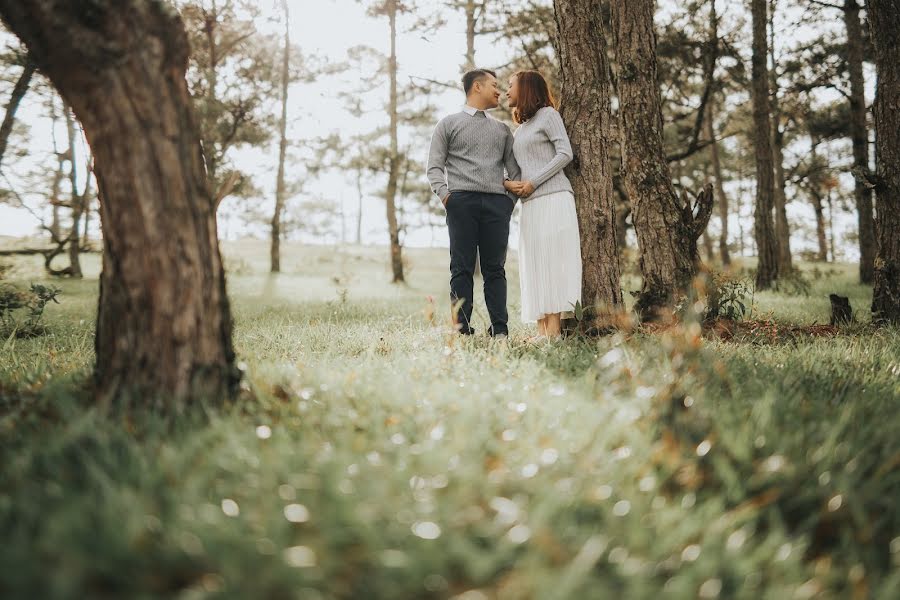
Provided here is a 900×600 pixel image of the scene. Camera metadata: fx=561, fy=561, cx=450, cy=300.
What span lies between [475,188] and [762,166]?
823cm

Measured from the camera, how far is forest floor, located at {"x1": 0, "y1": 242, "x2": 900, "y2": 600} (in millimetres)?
1286

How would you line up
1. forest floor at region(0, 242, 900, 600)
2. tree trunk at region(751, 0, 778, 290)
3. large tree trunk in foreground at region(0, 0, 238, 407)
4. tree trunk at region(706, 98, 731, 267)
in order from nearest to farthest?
forest floor at region(0, 242, 900, 600), large tree trunk in foreground at region(0, 0, 238, 407), tree trunk at region(751, 0, 778, 290), tree trunk at region(706, 98, 731, 267)

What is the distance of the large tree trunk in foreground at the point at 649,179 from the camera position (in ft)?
18.8

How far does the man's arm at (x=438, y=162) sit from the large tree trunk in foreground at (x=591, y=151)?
1.11 meters

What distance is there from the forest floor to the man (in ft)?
7.24

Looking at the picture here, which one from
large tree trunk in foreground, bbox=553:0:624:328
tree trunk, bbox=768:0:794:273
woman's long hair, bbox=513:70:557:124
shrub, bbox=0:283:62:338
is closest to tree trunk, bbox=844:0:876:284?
tree trunk, bbox=768:0:794:273

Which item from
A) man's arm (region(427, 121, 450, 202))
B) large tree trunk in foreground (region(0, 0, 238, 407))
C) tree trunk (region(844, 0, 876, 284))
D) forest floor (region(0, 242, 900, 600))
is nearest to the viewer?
forest floor (region(0, 242, 900, 600))

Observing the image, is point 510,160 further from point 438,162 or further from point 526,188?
point 438,162

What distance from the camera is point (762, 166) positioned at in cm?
1070

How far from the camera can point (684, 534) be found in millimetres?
1488

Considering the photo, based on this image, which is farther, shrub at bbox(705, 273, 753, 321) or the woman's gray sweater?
shrub at bbox(705, 273, 753, 321)

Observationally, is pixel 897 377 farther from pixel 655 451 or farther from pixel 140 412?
pixel 140 412

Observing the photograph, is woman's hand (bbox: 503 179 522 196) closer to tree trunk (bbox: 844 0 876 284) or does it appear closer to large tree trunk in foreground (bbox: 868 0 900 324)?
large tree trunk in foreground (bbox: 868 0 900 324)

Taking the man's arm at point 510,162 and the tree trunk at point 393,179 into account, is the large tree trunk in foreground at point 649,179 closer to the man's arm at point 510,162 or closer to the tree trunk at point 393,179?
the man's arm at point 510,162
